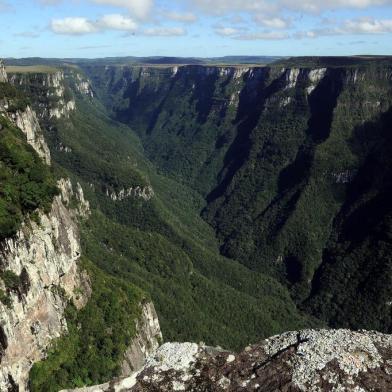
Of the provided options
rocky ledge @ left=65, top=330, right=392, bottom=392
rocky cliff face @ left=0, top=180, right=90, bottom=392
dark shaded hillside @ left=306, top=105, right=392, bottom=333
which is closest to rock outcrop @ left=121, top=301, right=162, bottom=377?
rocky cliff face @ left=0, top=180, right=90, bottom=392

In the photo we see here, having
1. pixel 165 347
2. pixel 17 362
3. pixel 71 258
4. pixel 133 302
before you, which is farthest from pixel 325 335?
pixel 133 302

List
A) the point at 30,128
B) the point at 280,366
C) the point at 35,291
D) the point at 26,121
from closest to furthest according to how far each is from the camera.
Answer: the point at 280,366 < the point at 35,291 < the point at 26,121 < the point at 30,128

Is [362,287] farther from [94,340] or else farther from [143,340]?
[94,340]

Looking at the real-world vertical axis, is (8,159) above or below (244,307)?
above

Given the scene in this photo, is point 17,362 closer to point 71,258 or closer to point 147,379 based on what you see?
point 71,258

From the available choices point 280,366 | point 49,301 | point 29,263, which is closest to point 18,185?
point 29,263

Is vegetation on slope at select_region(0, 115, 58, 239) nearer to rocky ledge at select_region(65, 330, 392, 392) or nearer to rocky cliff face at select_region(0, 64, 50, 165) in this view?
rocky cliff face at select_region(0, 64, 50, 165)
